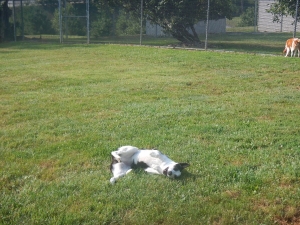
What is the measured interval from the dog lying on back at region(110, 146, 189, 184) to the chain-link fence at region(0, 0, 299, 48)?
1579cm

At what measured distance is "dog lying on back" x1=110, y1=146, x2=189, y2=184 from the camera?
15.1 feet

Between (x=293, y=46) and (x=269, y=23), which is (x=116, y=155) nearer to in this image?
(x=293, y=46)

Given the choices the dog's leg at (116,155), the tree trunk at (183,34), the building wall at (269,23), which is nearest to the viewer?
the dog's leg at (116,155)

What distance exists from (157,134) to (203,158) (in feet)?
3.73

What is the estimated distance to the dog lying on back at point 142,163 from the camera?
15.1ft

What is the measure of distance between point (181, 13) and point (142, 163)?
53.4 ft

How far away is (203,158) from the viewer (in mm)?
5188

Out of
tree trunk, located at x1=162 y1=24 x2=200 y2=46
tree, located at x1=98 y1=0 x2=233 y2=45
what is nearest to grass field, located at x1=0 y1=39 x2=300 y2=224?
tree, located at x1=98 y1=0 x2=233 y2=45

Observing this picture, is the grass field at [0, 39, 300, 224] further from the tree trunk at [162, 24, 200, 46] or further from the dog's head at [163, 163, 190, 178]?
the tree trunk at [162, 24, 200, 46]

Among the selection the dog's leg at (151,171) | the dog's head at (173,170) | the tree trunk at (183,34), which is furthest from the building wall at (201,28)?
the dog's head at (173,170)

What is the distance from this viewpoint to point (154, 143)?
5.76 metres

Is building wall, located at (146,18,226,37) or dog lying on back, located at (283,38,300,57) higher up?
building wall, located at (146,18,226,37)

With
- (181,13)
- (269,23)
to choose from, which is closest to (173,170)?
(181,13)

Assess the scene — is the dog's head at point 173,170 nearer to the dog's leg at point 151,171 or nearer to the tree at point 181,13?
the dog's leg at point 151,171
